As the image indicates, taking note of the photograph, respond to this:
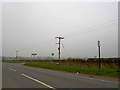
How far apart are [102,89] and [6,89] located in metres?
4.82

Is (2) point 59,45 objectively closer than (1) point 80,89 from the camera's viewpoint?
No

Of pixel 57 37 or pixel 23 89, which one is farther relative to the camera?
pixel 57 37

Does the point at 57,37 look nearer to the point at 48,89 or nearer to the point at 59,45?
the point at 59,45

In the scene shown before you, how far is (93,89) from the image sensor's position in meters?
12.4

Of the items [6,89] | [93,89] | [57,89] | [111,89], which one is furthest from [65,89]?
[6,89]

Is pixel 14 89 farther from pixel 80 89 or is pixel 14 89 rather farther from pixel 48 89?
pixel 80 89

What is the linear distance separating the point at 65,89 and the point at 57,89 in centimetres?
43

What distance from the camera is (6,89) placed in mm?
13156

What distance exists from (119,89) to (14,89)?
17.0ft

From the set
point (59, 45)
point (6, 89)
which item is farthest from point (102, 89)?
point (59, 45)

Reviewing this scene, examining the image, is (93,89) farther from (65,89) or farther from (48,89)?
(48,89)

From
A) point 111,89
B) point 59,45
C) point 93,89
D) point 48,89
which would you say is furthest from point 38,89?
point 59,45

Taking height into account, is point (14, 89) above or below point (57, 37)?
below

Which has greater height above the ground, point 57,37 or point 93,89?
point 57,37
